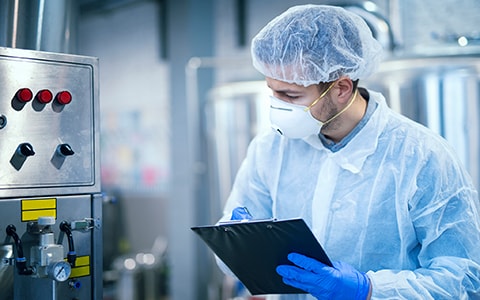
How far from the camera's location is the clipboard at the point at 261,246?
1.16 meters

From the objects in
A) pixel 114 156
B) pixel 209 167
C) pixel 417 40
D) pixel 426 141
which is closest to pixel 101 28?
pixel 114 156

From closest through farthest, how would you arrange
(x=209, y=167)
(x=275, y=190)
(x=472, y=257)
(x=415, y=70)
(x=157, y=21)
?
(x=472, y=257) < (x=275, y=190) < (x=415, y=70) < (x=209, y=167) < (x=157, y=21)

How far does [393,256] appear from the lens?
1.33 meters

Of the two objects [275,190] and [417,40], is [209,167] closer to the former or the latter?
[417,40]

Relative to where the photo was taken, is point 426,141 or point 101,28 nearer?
point 426,141

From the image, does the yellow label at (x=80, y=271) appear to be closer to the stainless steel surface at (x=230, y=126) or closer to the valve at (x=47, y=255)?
the valve at (x=47, y=255)

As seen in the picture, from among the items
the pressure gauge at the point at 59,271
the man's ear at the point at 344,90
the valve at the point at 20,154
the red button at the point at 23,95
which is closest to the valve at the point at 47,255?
the pressure gauge at the point at 59,271

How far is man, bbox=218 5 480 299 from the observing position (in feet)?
3.97

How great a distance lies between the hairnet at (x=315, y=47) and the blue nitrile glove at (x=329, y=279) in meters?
0.41

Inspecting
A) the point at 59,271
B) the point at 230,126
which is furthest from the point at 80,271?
the point at 230,126

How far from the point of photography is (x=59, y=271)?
3.85 feet

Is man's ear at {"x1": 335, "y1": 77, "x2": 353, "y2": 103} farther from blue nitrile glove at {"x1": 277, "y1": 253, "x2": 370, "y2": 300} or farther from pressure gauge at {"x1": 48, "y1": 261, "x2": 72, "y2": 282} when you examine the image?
pressure gauge at {"x1": 48, "y1": 261, "x2": 72, "y2": 282}

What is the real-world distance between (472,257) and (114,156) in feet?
12.1

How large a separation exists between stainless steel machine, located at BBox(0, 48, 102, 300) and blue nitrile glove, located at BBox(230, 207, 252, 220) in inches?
12.6
